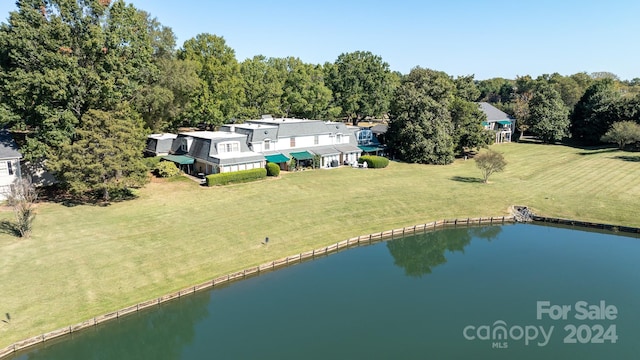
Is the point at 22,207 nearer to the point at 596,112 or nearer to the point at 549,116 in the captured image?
the point at 549,116

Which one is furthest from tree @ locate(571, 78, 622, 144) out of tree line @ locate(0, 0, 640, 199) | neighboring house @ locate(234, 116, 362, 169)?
neighboring house @ locate(234, 116, 362, 169)

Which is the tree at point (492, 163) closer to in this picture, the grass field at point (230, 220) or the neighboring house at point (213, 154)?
the grass field at point (230, 220)

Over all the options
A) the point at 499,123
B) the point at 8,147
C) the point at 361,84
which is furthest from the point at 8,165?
Answer: the point at 499,123

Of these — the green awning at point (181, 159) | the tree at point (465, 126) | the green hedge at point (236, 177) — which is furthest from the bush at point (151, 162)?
the tree at point (465, 126)

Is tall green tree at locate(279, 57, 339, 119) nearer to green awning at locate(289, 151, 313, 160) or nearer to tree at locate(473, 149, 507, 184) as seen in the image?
green awning at locate(289, 151, 313, 160)

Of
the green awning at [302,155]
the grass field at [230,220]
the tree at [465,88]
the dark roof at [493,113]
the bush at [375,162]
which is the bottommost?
the grass field at [230,220]

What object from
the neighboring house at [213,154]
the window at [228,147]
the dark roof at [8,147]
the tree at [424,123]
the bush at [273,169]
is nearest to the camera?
the dark roof at [8,147]

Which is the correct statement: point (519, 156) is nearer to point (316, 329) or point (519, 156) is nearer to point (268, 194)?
point (268, 194)
